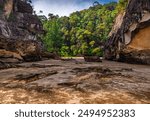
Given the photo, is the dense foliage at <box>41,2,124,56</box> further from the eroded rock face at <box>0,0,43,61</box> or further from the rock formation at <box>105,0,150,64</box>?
the rock formation at <box>105,0,150,64</box>

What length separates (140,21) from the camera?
76.0 feet

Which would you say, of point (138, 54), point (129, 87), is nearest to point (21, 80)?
point (129, 87)

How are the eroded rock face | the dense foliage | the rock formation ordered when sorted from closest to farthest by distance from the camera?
the rock formation, the eroded rock face, the dense foliage

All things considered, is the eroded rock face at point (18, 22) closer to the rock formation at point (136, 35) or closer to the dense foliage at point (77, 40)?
the dense foliage at point (77, 40)

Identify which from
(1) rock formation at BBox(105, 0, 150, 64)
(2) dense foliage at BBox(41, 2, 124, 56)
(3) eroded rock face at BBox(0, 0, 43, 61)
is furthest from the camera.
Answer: (2) dense foliage at BBox(41, 2, 124, 56)

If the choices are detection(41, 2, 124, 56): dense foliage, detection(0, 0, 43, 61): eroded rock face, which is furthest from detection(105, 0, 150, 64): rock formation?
detection(41, 2, 124, 56): dense foliage

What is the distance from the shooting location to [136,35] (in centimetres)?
2383

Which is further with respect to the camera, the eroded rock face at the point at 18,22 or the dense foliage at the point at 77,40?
the dense foliage at the point at 77,40

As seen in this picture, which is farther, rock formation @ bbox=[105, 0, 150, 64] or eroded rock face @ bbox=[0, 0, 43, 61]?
eroded rock face @ bbox=[0, 0, 43, 61]

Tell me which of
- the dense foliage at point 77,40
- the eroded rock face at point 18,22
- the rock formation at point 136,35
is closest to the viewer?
the rock formation at point 136,35

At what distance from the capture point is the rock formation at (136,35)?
74.8 ft

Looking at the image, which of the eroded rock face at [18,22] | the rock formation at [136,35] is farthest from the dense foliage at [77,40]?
the rock formation at [136,35]

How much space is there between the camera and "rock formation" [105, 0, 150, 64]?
22.8m

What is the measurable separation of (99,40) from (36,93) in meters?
58.4
